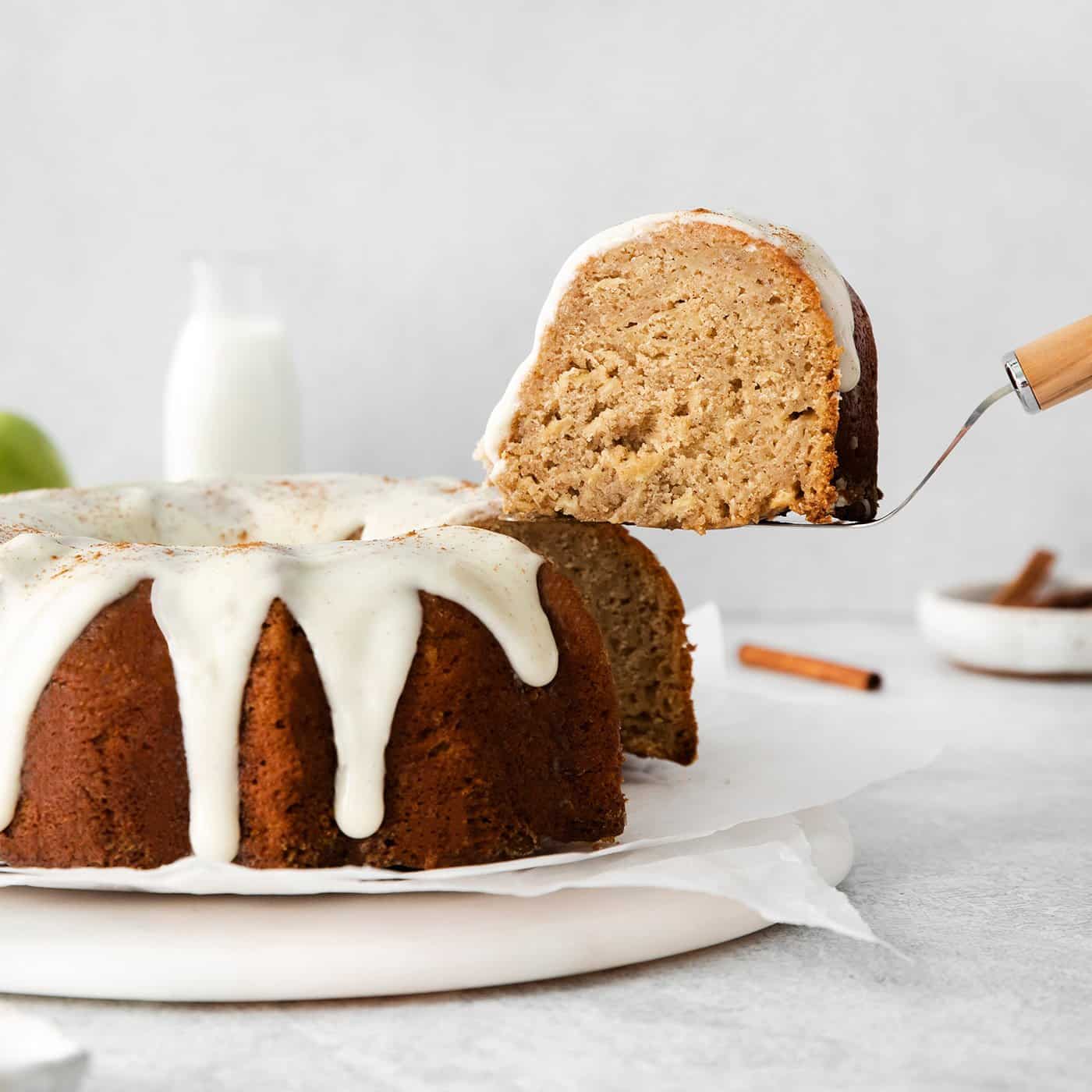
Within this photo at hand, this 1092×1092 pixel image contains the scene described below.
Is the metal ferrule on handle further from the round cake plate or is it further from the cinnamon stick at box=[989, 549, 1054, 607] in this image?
the cinnamon stick at box=[989, 549, 1054, 607]

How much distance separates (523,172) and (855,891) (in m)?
2.39

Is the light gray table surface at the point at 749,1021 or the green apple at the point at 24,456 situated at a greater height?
the green apple at the point at 24,456

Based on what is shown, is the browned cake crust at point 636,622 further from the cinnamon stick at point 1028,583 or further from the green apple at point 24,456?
the green apple at point 24,456

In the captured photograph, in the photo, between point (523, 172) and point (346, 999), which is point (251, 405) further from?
point (346, 999)

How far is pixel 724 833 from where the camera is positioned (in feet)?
5.80

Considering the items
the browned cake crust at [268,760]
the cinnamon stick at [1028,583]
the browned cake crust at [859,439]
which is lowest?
the cinnamon stick at [1028,583]

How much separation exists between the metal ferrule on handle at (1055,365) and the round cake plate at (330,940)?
0.72 m

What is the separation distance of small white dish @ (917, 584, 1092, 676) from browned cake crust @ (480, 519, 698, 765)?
1048 mm

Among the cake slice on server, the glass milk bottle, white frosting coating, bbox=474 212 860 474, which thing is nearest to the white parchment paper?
the cake slice on server

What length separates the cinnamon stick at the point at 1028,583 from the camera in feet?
10.2

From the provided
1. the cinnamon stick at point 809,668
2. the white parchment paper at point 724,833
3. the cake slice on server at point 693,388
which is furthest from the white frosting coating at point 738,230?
the cinnamon stick at point 809,668

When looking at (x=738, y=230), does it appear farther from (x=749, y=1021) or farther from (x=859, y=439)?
(x=749, y=1021)

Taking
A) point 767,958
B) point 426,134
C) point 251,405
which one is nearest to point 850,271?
point 426,134

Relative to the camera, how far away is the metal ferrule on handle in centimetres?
176
